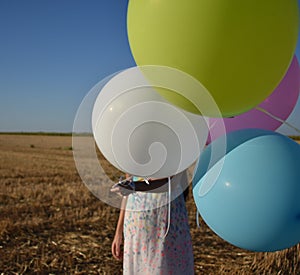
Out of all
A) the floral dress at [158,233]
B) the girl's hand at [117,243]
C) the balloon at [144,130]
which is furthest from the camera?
the girl's hand at [117,243]

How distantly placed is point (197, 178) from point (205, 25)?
0.62 metres

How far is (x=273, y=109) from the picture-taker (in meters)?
1.71

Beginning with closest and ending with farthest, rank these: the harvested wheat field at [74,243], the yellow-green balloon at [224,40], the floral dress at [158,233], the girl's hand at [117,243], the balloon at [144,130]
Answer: the yellow-green balloon at [224,40], the balloon at [144,130], the floral dress at [158,233], the girl's hand at [117,243], the harvested wheat field at [74,243]

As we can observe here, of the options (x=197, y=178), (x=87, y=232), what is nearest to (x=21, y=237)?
(x=87, y=232)

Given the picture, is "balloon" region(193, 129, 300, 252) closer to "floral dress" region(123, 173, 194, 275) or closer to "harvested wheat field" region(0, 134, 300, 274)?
"floral dress" region(123, 173, 194, 275)

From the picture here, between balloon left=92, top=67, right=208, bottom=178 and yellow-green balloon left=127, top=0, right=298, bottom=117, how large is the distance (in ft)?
0.39

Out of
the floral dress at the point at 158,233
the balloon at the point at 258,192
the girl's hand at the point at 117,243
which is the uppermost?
the balloon at the point at 258,192

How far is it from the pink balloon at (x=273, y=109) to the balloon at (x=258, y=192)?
211 millimetres

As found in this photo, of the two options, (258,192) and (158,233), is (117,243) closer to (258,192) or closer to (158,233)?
(158,233)

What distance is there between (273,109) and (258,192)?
1.69 feet

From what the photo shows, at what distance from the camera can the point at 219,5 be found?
1.28 meters

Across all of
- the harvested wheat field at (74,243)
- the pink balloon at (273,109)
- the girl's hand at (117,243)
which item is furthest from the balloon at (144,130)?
the harvested wheat field at (74,243)

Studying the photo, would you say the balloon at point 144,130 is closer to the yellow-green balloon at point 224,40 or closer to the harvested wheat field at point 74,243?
the yellow-green balloon at point 224,40

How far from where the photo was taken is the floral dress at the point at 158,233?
185 cm
